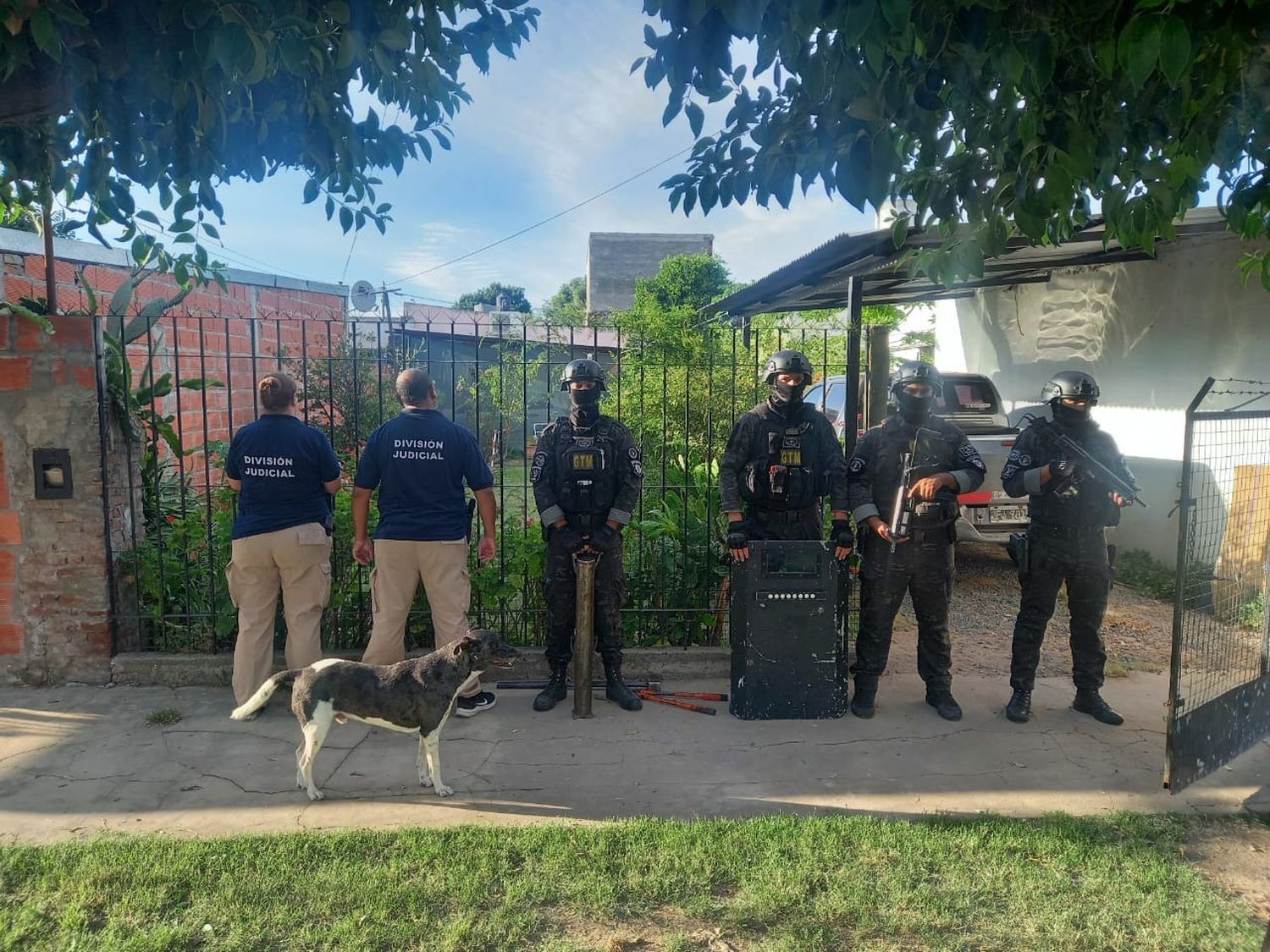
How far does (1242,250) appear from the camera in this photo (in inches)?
286

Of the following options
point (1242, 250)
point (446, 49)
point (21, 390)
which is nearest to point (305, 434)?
point (21, 390)

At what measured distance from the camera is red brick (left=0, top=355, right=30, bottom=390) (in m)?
5.11

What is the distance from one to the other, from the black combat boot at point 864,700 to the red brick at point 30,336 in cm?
540

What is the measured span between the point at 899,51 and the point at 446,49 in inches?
76.9

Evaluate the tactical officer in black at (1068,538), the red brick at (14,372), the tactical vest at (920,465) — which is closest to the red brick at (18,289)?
the red brick at (14,372)

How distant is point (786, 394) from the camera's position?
196 inches

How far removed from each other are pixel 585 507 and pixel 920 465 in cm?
201

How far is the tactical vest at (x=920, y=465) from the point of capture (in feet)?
15.9

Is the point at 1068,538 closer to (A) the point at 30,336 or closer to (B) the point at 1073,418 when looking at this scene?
(B) the point at 1073,418

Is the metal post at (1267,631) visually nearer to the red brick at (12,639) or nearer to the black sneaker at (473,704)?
the black sneaker at (473,704)

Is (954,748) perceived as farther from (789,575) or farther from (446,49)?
(446,49)

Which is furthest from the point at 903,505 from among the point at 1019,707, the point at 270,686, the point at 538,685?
the point at 270,686

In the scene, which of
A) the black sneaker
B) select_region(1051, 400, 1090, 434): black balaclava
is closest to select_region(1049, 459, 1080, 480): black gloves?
select_region(1051, 400, 1090, 434): black balaclava

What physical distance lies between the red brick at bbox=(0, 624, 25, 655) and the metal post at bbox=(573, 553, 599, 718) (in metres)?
3.54
